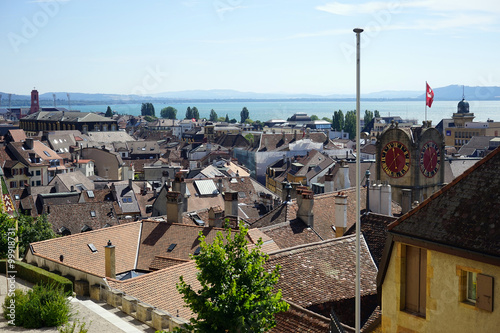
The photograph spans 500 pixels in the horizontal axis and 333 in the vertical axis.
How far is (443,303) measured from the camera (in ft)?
38.9

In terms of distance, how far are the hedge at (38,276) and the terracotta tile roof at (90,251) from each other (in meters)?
1.39

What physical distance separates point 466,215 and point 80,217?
50.6 m

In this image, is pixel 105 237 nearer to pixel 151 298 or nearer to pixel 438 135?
pixel 151 298

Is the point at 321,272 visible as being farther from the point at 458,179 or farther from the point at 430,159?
the point at 430,159

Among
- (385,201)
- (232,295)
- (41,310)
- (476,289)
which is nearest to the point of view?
(476,289)

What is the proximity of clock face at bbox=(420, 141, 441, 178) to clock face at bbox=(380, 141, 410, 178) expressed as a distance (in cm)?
97

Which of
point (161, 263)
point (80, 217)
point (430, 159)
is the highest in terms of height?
point (430, 159)

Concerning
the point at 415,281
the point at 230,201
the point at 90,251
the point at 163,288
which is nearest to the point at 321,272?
the point at 163,288

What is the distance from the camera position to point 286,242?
32.3 metres

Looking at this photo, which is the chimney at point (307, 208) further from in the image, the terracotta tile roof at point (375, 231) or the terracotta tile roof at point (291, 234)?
the terracotta tile roof at point (375, 231)

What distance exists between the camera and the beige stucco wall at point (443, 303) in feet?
36.7

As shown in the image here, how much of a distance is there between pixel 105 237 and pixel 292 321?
18.6m

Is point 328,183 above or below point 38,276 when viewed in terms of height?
above

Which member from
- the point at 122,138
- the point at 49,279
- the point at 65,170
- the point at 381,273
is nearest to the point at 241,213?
the point at 49,279
